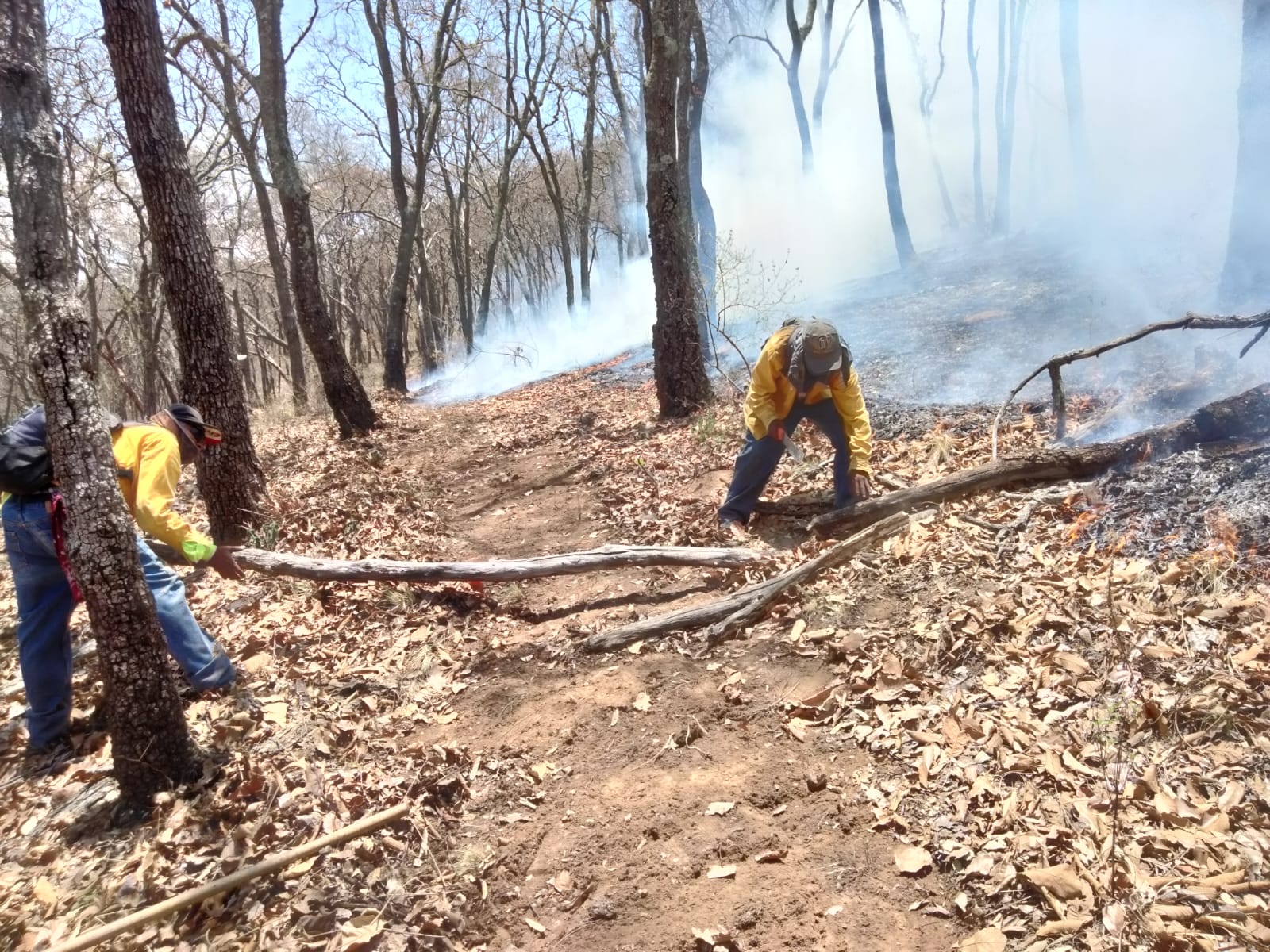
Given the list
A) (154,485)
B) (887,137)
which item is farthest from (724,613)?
(887,137)

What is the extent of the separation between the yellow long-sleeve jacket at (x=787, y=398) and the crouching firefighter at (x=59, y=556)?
3332mm

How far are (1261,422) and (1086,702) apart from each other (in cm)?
250

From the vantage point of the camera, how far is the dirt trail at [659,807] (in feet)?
8.22

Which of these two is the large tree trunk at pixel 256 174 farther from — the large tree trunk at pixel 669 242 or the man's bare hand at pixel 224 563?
the man's bare hand at pixel 224 563

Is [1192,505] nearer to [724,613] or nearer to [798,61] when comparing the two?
[724,613]

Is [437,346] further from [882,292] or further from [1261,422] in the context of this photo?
[1261,422]

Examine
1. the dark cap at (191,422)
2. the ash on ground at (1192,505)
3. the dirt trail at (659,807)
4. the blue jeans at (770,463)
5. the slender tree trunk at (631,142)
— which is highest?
the slender tree trunk at (631,142)

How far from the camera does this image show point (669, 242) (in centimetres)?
803

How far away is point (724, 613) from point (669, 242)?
198 inches

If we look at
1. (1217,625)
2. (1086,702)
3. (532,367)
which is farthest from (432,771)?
(532,367)

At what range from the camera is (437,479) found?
7.88 metres

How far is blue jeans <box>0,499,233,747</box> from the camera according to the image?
3404 millimetres

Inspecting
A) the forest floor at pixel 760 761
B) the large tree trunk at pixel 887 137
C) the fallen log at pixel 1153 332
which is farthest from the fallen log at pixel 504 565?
the large tree trunk at pixel 887 137

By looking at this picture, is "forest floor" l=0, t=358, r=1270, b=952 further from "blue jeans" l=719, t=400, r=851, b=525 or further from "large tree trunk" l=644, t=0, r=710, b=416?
"large tree trunk" l=644, t=0, r=710, b=416
